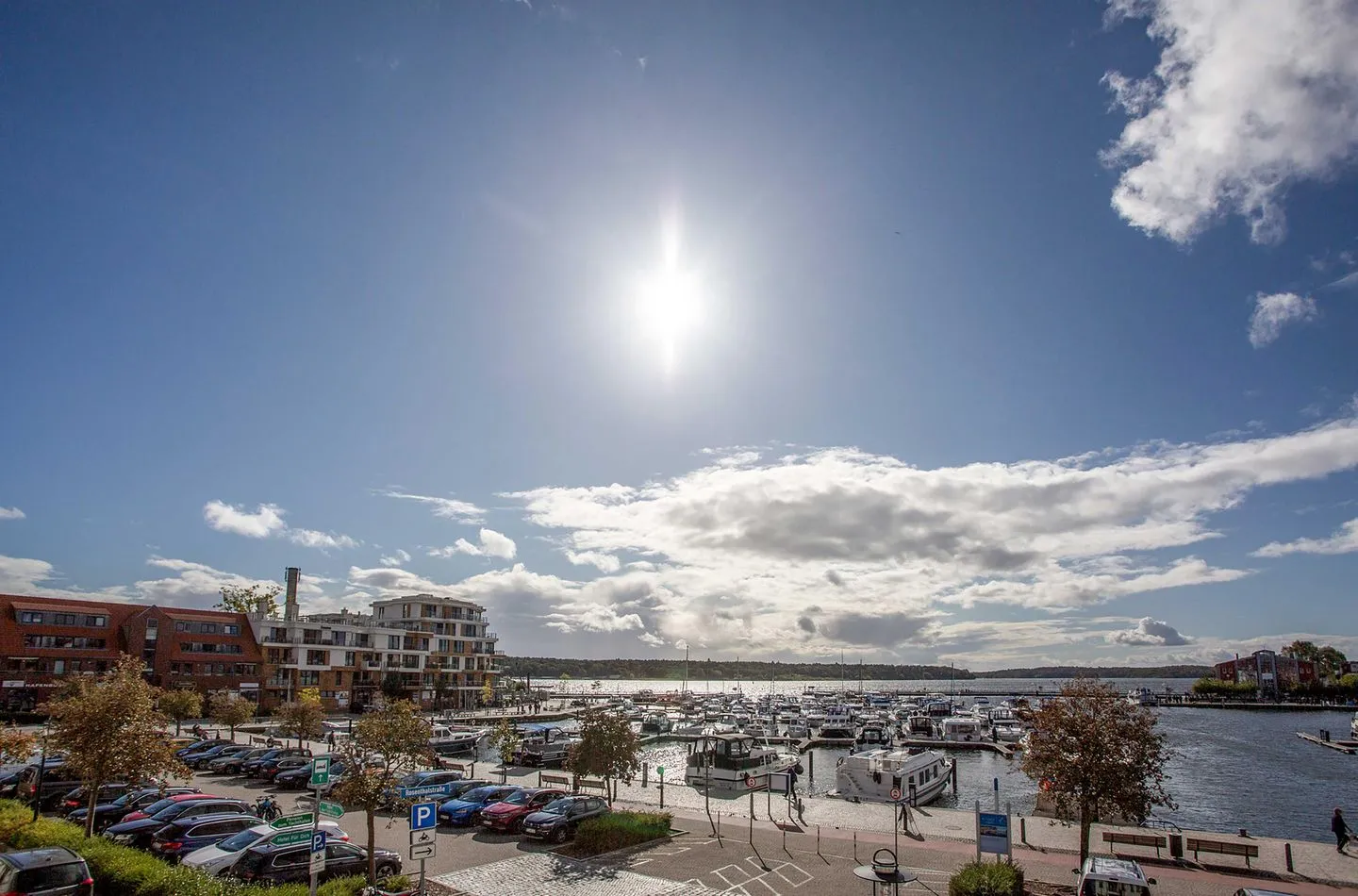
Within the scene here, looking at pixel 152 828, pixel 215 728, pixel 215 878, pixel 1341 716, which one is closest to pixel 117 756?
pixel 152 828

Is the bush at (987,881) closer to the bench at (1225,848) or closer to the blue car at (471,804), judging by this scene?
the bench at (1225,848)

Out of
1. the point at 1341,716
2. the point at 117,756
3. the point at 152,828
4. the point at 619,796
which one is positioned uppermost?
the point at 117,756

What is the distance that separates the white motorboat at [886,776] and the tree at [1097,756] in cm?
2707

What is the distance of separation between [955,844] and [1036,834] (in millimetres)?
4621

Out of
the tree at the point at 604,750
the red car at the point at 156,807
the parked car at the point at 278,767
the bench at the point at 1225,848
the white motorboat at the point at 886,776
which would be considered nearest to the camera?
the bench at the point at 1225,848

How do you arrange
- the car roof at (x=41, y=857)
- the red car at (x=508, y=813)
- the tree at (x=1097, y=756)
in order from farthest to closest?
the red car at (x=508, y=813), the tree at (x=1097, y=756), the car roof at (x=41, y=857)

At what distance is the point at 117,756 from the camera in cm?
2664

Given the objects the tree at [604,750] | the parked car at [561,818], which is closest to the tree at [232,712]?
the tree at [604,750]

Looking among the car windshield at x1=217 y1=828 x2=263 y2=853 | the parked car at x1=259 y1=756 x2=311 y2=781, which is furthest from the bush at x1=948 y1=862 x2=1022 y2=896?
the parked car at x1=259 y1=756 x2=311 y2=781

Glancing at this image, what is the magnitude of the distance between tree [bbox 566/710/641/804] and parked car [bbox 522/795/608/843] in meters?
3.28

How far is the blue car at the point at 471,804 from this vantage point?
33.5 m

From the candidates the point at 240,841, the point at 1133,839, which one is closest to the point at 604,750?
the point at 240,841

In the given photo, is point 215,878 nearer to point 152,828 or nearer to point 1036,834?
point 152,828

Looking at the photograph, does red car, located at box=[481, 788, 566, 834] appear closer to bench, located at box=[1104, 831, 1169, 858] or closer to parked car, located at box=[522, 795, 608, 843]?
parked car, located at box=[522, 795, 608, 843]
